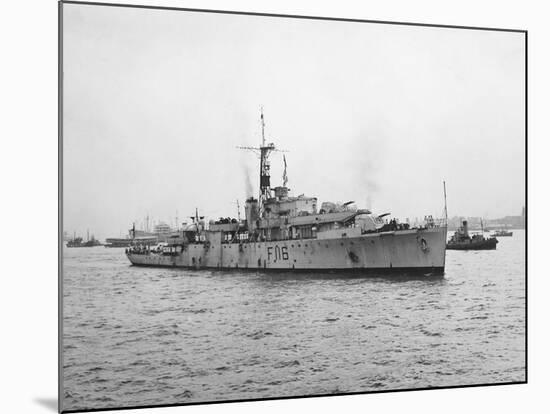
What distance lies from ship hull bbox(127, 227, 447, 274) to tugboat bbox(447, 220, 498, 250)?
0.24 ft

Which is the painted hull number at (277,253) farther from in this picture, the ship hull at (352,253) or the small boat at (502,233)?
the small boat at (502,233)

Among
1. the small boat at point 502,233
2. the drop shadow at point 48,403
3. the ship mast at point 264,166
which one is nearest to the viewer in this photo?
the drop shadow at point 48,403

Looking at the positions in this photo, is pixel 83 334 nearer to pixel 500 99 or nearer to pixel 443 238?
pixel 443 238

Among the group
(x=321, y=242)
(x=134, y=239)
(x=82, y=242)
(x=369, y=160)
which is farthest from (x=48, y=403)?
(x=369, y=160)

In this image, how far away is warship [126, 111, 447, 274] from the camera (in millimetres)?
5809

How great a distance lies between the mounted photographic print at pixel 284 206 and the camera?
5.32 meters

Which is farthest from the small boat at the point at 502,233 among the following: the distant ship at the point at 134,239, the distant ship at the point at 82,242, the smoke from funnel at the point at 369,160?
the distant ship at the point at 82,242

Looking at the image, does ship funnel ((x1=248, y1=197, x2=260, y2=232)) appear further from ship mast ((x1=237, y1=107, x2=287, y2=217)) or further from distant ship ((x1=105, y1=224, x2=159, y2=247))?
distant ship ((x1=105, y1=224, x2=159, y2=247))

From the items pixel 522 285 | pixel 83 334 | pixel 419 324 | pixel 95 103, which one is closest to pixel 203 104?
pixel 95 103

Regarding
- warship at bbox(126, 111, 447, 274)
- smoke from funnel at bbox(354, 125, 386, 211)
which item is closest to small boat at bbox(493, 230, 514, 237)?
warship at bbox(126, 111, 447, 274)

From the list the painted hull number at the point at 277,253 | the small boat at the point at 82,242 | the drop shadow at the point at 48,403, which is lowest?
the drop shadow at the point at 48,403

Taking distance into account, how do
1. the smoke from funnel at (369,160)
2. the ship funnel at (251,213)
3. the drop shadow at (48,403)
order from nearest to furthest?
the drop shadow at (48,403)
the ship funnel at (251,213)
the smoke from funnel at (369,160)

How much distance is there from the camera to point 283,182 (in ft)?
19.0

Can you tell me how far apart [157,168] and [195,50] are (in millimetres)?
815
